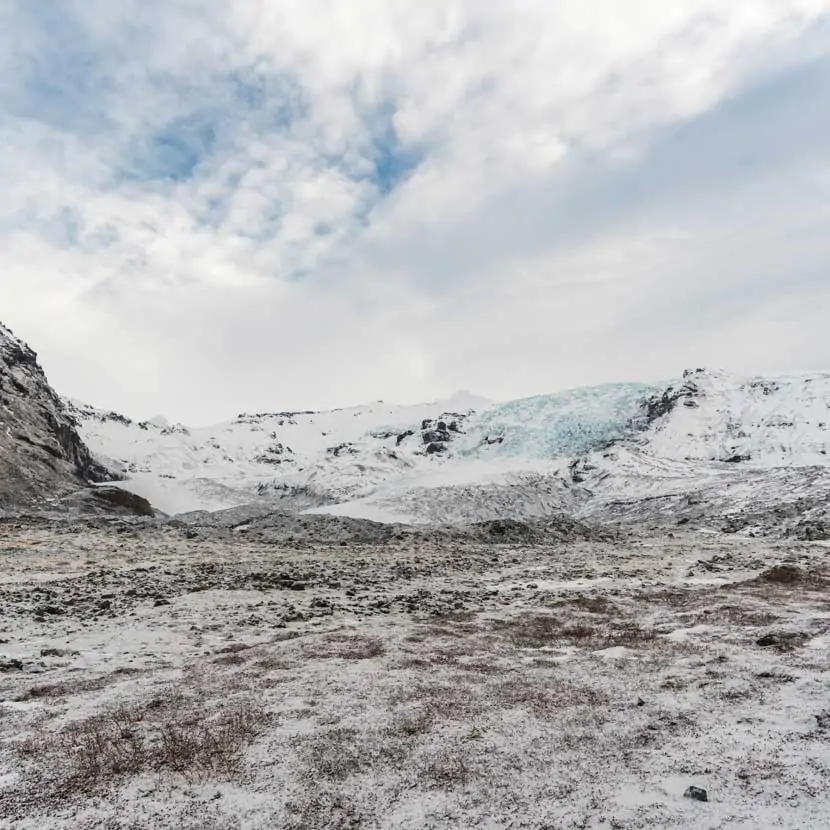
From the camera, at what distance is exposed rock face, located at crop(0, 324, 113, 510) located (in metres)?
75.9

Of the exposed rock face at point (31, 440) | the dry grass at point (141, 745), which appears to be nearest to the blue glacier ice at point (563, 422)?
the exposed rock face at point (31, 440)

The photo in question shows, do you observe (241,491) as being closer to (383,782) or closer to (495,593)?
(495,593)

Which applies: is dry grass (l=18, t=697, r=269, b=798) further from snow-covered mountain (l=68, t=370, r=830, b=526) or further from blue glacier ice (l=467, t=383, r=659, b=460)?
blue glacier ice (l=467, t=383, r=659, b=460)

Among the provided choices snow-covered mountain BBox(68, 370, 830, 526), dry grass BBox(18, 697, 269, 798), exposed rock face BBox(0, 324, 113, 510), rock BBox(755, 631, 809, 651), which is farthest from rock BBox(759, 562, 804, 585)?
exposed rock face BBox(0, 324, 113, 510)

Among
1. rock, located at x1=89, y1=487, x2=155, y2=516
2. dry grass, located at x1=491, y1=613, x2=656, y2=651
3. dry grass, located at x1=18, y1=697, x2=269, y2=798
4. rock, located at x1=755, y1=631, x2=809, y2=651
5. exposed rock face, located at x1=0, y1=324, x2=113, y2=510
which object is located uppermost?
exposed rock face, located at x1=0, y1=324, x2=113, y2=510

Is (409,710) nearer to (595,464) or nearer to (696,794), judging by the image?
(696,794)

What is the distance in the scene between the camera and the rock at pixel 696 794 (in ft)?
24.9

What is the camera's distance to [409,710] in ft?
36.5

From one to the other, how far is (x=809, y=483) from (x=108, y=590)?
88.9 meters

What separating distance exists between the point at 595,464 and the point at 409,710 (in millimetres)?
124301

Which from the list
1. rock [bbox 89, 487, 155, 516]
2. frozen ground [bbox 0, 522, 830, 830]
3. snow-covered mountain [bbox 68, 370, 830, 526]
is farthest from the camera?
snow-covered mountain [bbox 68, 370, 830, 526]

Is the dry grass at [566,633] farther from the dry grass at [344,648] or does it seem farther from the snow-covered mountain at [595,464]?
the snow-covered mountain at [595,464]

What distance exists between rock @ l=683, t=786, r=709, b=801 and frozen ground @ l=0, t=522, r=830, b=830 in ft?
0.38

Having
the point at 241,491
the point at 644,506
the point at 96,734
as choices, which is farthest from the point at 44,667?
the point at 241,491
